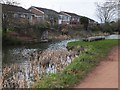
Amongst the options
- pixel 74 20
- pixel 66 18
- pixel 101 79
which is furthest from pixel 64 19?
pixel 101 79

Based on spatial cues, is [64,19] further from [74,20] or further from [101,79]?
[101,79]

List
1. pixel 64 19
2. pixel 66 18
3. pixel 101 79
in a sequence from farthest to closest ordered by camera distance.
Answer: pixel 66 18 → pixel 64 19 → pixel 101 79

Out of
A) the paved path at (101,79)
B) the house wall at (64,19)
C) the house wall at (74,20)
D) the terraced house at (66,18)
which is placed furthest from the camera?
the terraced house at (66,18)

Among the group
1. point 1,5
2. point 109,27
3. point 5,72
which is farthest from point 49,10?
point 5,72

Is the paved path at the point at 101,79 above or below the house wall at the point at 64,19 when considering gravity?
below

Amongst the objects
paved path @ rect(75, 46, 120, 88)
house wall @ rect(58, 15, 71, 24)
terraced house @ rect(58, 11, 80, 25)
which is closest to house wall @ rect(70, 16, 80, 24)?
terraced house @ rect(58, 11, 80, 25)

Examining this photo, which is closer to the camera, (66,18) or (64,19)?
(64,19)

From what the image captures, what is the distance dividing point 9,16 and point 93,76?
1331 inches

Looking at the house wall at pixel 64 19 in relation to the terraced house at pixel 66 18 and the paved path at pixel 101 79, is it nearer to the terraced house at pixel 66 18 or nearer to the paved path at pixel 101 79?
the terraced house at pixel 66 18

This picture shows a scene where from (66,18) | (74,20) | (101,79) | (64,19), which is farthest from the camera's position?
(74,20)

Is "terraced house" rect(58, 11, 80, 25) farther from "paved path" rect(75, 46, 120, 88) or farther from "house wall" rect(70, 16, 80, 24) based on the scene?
"paved path" rect(75, 46, 120, 88)

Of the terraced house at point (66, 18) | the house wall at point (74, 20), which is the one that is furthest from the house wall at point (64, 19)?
the house wall at point (74, 20)

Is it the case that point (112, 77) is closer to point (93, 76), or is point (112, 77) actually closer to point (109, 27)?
point (93, 76)

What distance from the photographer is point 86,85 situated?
11.2 m
